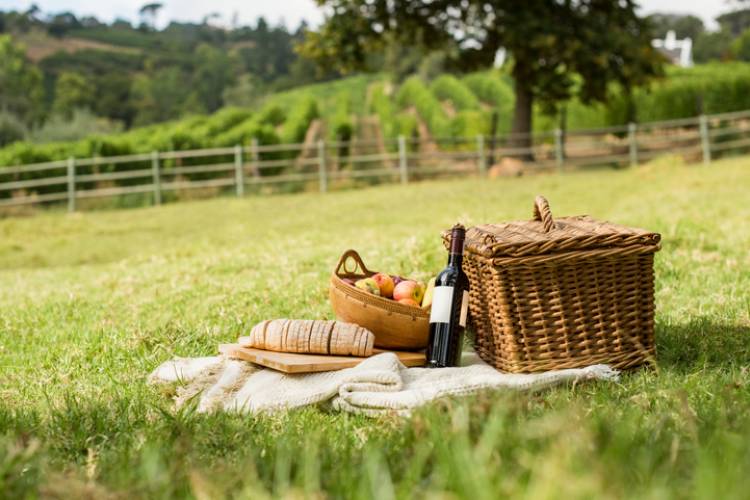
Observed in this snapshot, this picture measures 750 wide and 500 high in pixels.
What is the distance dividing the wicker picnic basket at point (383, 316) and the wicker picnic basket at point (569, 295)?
0.35m

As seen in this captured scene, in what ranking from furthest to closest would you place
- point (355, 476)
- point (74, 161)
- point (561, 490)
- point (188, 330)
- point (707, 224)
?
point (74, 161), point (707, 224), point (188, 330), point (355, 476), point (561, 490)

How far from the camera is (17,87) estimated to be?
6144cm

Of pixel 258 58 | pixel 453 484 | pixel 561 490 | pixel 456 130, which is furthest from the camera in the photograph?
pixel 258 58

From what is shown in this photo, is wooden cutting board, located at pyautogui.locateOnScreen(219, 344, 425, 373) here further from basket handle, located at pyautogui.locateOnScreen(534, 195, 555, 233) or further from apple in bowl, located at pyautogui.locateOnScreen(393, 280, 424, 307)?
basket handle, located at pyautogui.locateOnScreen(534, 195, 555, 233)

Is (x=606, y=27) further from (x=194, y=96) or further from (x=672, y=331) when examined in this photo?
(x=194, y=96)

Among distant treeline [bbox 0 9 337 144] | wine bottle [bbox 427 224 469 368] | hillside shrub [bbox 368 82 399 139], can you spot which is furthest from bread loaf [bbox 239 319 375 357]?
distant treeline [bbox 0 9 337 144]

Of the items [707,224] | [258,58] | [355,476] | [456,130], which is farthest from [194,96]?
[355,476]

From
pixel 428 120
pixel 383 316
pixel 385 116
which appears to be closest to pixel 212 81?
pixel 385 116

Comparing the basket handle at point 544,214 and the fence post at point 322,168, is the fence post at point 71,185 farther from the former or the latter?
the basket handle at point 544,214

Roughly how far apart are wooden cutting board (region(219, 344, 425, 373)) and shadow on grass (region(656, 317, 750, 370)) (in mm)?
1041

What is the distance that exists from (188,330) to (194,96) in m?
76.6

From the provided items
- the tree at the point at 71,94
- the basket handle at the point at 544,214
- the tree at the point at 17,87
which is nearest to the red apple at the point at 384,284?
the basket handle at the point at 544,214

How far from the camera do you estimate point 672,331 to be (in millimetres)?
4223

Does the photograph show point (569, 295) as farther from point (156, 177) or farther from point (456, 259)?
point (156, 177)
